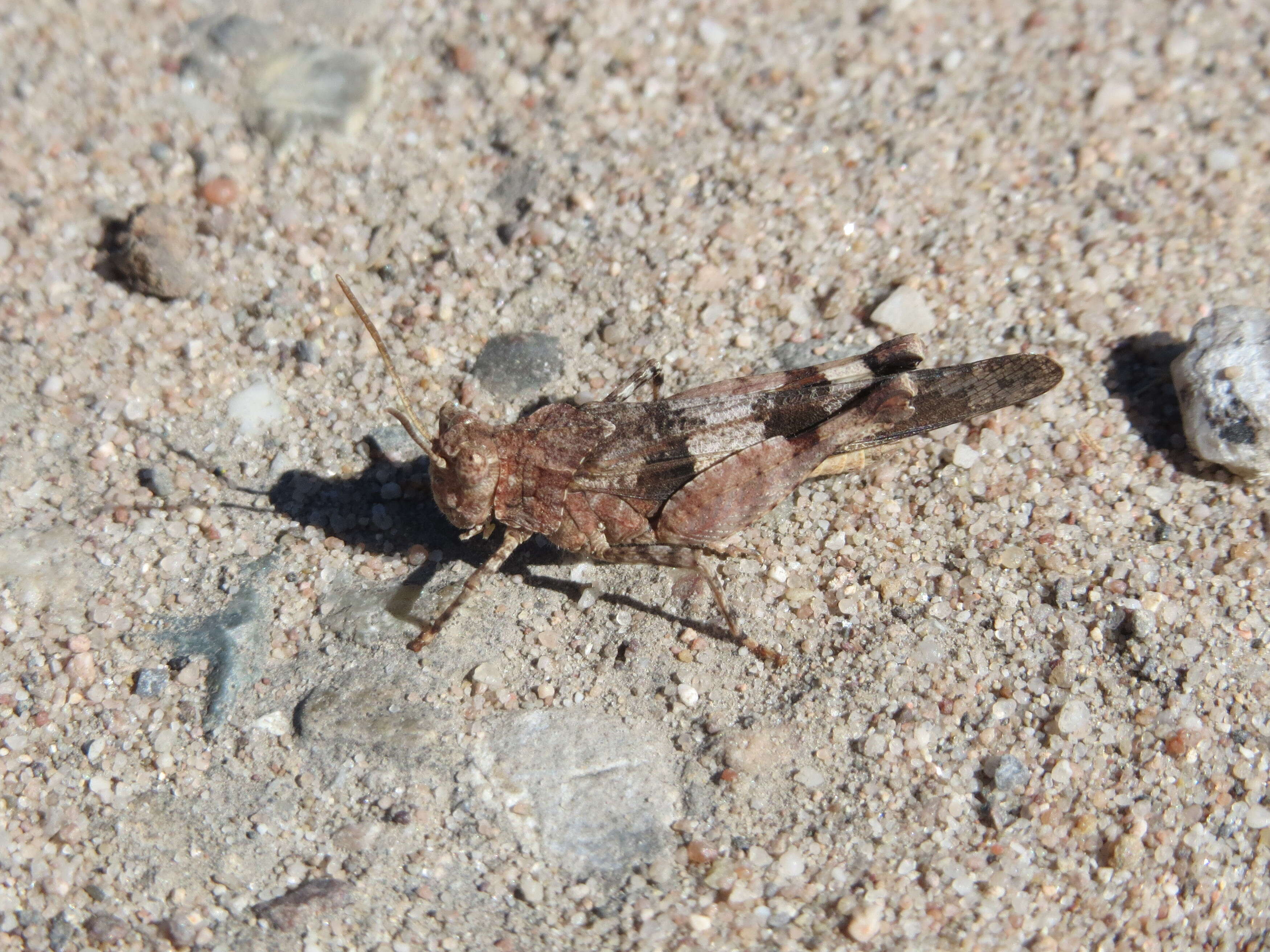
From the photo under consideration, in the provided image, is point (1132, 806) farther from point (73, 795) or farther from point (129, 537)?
point (129, 537)

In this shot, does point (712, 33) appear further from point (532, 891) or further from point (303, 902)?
point (303, 902)

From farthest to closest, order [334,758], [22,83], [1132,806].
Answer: [22,83] < [334,758] < [1132,806]

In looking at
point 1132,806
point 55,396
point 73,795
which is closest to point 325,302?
point 55,396

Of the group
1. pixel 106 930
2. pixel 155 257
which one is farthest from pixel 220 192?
pixel 106 930

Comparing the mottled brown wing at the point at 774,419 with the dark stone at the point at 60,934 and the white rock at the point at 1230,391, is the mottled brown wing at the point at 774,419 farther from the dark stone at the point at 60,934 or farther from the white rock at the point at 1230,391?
the dark stone at the point at 60,934

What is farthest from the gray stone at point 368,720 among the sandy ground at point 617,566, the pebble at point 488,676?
the pebble at point 488,676

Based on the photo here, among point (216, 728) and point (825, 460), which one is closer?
point (216, 728)
